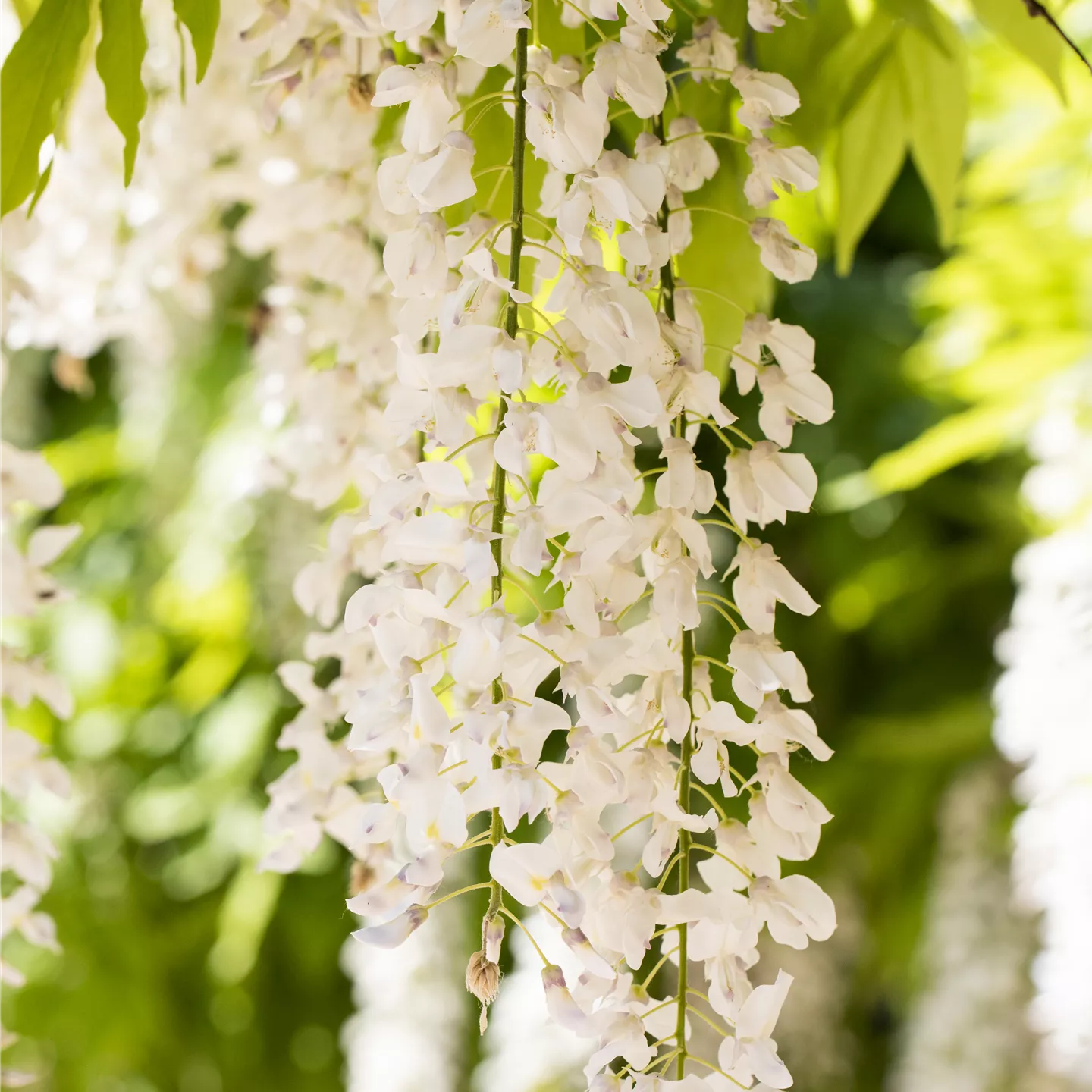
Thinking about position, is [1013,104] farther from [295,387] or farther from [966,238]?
[295,387]

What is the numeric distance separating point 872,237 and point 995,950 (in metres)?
1.10

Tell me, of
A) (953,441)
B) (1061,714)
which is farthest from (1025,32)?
(1061,714)

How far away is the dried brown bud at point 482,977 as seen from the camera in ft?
1.00

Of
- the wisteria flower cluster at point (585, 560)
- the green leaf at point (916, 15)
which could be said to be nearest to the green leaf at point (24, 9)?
the wisteria flower cluster at point (585, 560)

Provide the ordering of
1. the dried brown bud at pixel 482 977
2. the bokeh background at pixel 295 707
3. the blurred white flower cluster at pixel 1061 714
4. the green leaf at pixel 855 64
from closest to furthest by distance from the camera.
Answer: the dried brown bud at pixel 482 977
the green leaf at pixel 855 64
the blurred white flower cluster at pixel 1061 714
the bokeh background at pixel 295 707

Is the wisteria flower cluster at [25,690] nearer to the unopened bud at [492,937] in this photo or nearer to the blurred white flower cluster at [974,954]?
the unopened bud at [492,937]

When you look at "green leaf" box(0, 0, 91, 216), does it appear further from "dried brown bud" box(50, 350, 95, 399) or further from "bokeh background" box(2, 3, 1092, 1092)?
"bokeh background" box(2, 3, 1092, 1092)

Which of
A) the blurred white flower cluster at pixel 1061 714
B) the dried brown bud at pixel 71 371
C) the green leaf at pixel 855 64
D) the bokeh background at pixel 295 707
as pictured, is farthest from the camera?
the bokeh background at pixel 295 707

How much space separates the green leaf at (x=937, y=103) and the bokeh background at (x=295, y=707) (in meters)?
0.63

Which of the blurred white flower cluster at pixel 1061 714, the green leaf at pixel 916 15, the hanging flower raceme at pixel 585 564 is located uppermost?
the green leaf at pixel 916 15

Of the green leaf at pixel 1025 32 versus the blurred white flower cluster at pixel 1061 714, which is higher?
the green leaf at pixel 1025 32

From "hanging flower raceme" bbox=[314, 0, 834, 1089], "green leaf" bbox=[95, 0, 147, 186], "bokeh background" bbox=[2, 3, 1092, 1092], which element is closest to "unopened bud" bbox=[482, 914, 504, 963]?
"hanging flower raceme" bbox=[314, 0, 834, 1089]

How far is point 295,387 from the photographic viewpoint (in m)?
0.60

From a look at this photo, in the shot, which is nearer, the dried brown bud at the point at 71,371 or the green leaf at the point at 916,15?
the green leaf at the point at 916,15
